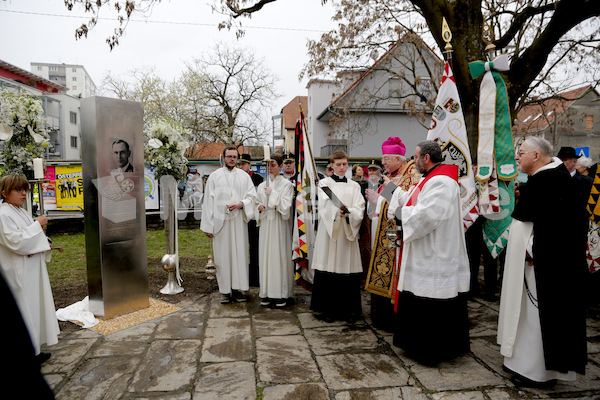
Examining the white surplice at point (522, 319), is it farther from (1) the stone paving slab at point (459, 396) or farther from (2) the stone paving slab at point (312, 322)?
(2) the stone paving slab at point (312, 322)

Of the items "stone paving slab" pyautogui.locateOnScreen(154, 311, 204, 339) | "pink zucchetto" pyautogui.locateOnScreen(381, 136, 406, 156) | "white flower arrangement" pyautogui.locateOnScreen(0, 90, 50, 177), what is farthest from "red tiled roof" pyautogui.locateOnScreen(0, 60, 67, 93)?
"pink zucchetto" pyautogui.locateOnScreen(381, 136, 406, 156)

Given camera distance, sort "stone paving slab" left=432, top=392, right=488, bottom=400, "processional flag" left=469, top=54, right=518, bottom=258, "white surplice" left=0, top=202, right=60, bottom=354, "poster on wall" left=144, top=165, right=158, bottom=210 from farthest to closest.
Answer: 1. "poster on wall" left=144, top=165, right=158, bottom=210
2. "processional flag" left=469, top=54, right=518, bottom=258
3. "white surplice" left=0, top=202, right=60, bottom=354
4. "stone paving slab" left=432, top=392, right=488, bottom=400

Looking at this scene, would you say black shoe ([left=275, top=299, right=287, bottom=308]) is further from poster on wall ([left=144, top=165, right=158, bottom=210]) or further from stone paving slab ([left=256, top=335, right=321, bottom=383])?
poster on wall ([left=144, top=165, right=158, bottom=210])

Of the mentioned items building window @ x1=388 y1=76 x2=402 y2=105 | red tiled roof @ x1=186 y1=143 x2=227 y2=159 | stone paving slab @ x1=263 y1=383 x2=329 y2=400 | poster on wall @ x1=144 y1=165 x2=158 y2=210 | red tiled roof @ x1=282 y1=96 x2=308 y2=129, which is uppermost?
red tiled roof @ x1=282 y1=96 x2=308 y2=129

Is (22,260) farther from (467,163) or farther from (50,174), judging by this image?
(50,174)

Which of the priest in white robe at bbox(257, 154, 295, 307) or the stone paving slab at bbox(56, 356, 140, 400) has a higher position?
the priest in white robe at bbox(257, 154, 295, 307)

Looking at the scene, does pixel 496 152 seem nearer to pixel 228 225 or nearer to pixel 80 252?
pixel 228 225

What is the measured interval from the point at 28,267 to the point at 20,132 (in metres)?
1.68

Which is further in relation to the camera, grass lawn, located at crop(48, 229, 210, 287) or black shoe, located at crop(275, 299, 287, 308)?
grass lawn, located at crop(48, 229, 210, 287)

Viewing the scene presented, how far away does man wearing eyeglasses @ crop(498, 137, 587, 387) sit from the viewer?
309cm

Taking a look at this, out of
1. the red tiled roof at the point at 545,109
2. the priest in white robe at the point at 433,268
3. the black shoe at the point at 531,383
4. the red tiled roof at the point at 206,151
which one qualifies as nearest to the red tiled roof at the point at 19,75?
the red tiled roof at the point at 206,151

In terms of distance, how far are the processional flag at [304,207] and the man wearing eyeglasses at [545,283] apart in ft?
8.12

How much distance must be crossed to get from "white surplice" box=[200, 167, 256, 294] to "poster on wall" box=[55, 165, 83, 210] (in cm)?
825

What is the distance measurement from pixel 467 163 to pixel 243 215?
303 centimetres
